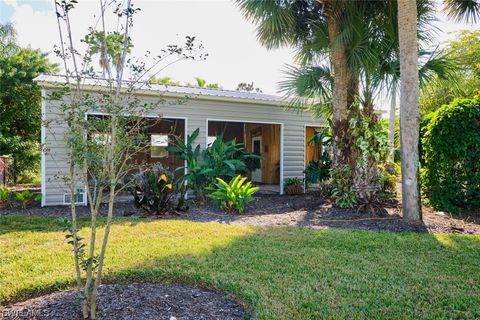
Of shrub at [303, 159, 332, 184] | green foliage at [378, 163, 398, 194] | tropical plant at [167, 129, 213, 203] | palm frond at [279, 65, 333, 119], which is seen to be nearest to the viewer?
green foliage at [378, 163, 398, 194]

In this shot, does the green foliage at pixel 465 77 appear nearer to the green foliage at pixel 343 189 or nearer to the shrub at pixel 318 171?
the shrub at pixel 318 171

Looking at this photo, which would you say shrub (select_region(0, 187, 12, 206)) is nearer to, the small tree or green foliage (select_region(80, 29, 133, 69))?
the small tree

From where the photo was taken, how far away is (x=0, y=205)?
7695mm

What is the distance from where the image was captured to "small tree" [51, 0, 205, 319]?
8.04ft

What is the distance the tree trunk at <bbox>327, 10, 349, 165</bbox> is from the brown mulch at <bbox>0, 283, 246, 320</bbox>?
5.37m

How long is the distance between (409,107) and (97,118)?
17.1 ft

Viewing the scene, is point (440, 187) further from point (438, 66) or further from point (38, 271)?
point (38, 271)

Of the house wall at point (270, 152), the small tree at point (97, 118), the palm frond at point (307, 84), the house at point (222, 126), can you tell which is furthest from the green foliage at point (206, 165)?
the small tree at point (97, 118)

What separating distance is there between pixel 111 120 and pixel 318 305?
7.48ft

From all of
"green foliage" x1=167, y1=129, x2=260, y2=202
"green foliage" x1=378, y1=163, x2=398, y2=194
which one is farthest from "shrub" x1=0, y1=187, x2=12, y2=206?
"green foliage" x1=378, y1=163, x2=398, y2=194

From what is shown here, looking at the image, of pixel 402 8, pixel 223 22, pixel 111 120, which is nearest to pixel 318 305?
pixel 111 120

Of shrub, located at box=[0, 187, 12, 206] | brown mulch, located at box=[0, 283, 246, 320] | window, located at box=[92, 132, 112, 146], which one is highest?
window, located at box=[92, 132, 112, 146]

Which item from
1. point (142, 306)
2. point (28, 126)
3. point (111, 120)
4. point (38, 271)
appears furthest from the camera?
point (28, 126)

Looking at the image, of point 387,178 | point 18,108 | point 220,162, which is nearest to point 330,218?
point 387,178
